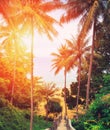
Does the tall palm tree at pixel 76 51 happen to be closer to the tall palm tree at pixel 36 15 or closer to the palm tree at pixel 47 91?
the palm tree at pixel 47 91

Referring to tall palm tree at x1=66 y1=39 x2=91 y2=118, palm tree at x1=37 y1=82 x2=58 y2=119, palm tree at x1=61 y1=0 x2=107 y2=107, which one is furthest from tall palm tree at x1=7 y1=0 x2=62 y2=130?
palm tree at x1=37 y1=82 x2=58 y2=119

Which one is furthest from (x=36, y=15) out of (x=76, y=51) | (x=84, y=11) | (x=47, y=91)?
(x=47, y=91)

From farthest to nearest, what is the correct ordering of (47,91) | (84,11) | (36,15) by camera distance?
(47,91) → (84,11) → (36,15)

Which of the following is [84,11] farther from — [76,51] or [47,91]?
[47,91]

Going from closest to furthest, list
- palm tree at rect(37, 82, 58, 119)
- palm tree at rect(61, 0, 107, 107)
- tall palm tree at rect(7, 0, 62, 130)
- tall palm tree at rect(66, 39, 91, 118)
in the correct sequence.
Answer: tall palm tree at rect(7, 0, 62, 130)
palm tree at rect(61, 0, 107, 107)
tall palm tree at rect(66, 39, 91, 118)
palm tree at rect(37, 82, 58, 119)

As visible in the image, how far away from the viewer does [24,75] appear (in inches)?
2058

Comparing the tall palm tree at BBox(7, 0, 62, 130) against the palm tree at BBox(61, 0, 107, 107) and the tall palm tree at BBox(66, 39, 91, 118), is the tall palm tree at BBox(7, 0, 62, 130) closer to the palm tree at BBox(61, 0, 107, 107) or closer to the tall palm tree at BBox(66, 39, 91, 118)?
the palm tree at BBox(61, 0, 107, 107)

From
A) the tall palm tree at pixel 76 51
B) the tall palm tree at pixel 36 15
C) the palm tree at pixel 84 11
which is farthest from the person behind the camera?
the tall palm tree at pixel 76 51

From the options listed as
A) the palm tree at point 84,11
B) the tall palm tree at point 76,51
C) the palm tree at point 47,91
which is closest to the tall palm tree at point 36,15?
the palm tree at point 84,11

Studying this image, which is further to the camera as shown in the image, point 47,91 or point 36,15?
point 47,91

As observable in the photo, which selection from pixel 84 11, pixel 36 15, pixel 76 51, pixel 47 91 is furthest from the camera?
pixel 47 91

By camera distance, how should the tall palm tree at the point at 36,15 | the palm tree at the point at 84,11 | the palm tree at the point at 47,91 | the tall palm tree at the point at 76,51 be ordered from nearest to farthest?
1. the tall palm tree at the point at 36,15
2. the palm tree at the point at 84,11
3. the tall palm tree at the point at 76,51
4. the palm tree at the point at 47,91

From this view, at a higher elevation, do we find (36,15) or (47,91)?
(36,15)

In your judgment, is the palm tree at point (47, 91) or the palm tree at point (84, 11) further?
the palm tree at point (47, 91)
